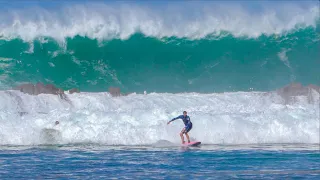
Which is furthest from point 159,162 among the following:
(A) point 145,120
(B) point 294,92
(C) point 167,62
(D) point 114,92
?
(C) point 167,62

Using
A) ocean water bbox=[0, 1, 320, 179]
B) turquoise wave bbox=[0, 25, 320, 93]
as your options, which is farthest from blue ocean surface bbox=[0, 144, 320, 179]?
turquoise wave bbox=[0, 25, 320, 93]

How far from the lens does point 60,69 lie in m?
27.5

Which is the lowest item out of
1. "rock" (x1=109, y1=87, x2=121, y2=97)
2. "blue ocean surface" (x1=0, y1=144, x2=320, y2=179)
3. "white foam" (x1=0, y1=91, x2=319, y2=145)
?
"blue ocean surface" (x1=0, y1=144, x2=320, y2=179)

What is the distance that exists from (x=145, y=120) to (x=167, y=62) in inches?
354

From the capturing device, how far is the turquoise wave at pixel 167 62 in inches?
1076

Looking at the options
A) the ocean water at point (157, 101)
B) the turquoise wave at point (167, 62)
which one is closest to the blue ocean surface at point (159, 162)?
the ocean water at point (157, 101)

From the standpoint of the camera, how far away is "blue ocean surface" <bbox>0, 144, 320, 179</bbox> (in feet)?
39.8

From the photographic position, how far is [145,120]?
20062mm

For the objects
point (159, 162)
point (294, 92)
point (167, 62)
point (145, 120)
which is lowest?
point (159, 162)

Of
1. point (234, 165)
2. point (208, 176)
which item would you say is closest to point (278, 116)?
point (234, 165)

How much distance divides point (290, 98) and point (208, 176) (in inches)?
524

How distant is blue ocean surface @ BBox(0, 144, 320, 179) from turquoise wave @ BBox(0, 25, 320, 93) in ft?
32.3

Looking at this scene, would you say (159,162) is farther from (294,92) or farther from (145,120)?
(294,92)

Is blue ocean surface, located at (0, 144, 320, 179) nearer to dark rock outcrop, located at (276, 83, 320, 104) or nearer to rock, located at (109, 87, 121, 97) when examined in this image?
rock, located at (109, 87, 121, 97)
